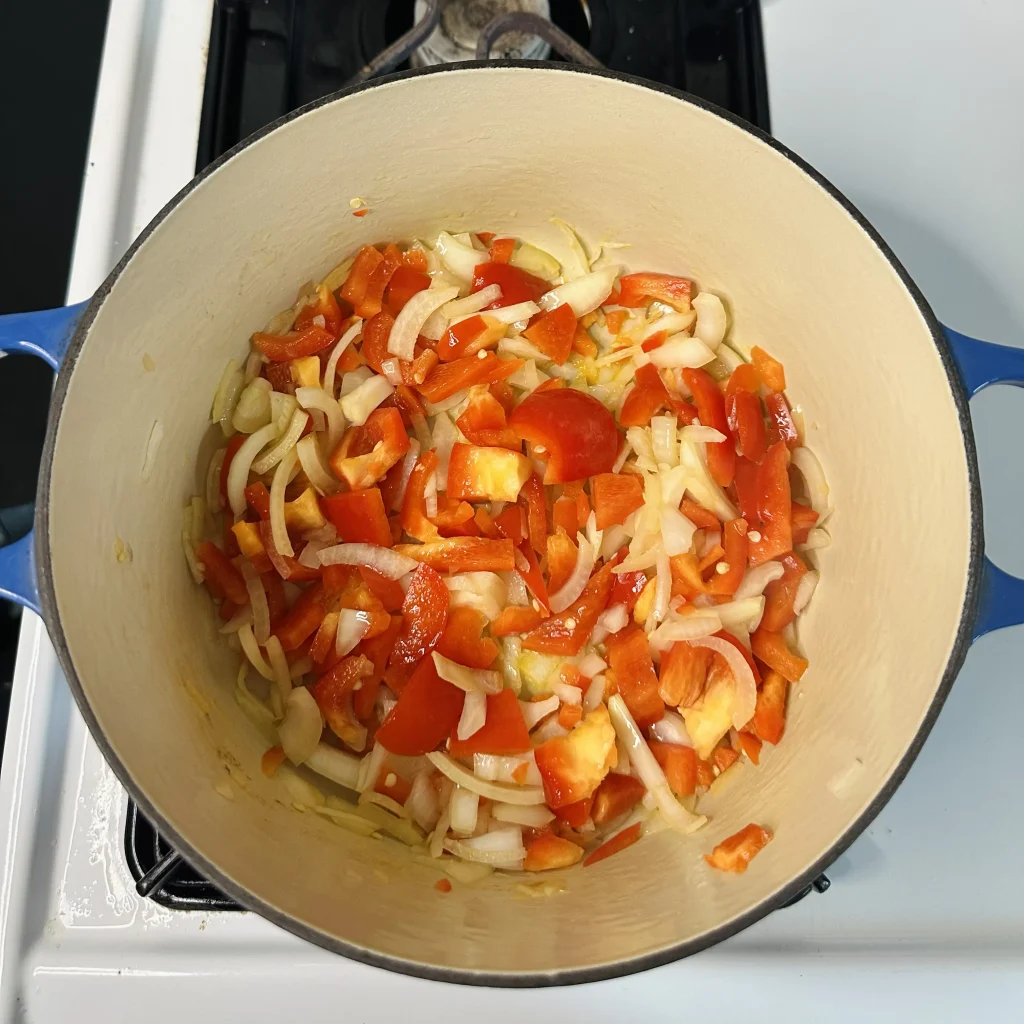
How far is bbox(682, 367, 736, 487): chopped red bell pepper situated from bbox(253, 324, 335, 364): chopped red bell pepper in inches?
22.5

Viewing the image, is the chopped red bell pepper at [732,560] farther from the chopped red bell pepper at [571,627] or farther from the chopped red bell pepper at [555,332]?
the chopped red bell pepper at [555,332]

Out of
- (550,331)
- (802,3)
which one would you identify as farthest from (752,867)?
(802,3)

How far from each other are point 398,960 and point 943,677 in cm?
63

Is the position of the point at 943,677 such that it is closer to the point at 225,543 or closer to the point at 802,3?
the point at 225,543

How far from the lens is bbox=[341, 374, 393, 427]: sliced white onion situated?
1257mm

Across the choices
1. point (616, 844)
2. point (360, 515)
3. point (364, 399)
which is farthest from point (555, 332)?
point (616, 844)

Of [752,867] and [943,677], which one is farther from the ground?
[943,677]

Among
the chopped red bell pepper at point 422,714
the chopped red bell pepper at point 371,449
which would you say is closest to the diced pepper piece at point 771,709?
the chopped red bell pepper at point 422,714

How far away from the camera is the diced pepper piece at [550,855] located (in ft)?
3.63

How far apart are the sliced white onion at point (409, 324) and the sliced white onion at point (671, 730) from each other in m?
0.68

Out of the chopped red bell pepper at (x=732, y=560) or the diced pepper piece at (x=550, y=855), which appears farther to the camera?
the chopped red bell pepper at (x=732, y=560)

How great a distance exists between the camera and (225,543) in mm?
1227

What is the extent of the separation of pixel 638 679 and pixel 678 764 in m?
0.13

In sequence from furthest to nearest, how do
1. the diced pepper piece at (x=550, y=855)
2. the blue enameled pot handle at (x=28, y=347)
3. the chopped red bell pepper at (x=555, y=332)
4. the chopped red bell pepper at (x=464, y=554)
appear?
the chopped red bell pepper at (x=555, y=332) < the chopped red bell pepper at (x=464, y=554) < the diced pepper piece at (x=550, y=855) < the blue enameled pot handle at (x=28, y=347)
